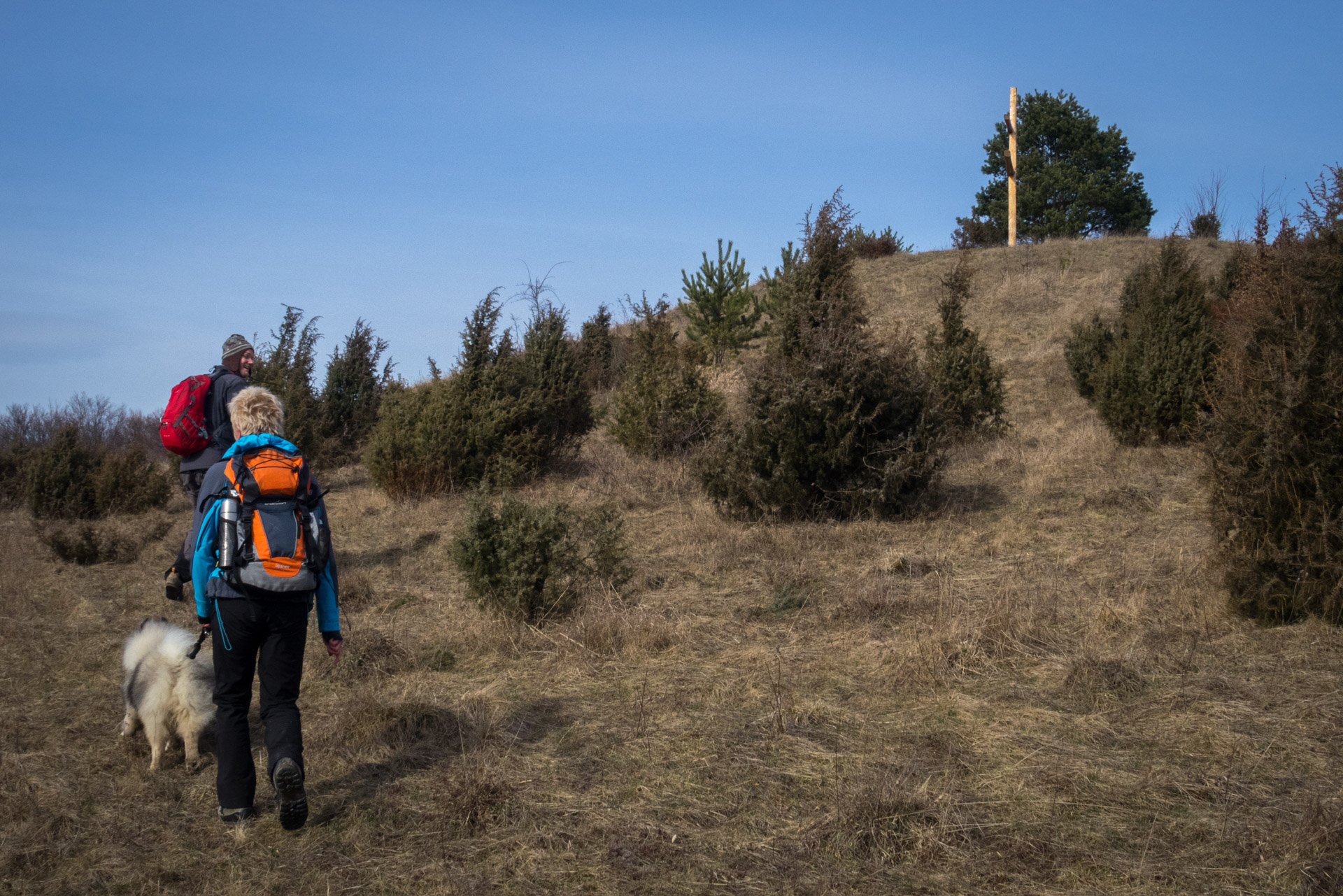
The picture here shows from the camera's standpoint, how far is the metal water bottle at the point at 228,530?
3.50 metres

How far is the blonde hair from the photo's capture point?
3.73 meters

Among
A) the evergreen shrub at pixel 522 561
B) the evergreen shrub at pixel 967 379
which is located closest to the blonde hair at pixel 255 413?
the evergreen shrub at pixel 522 561

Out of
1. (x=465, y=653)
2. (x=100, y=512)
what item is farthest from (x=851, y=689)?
(x=100, y=512)

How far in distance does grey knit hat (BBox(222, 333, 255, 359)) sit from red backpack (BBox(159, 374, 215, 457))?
19 cm

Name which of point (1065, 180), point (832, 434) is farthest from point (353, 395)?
point (1065, 180)

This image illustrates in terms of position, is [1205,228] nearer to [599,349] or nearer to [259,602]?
[599,349]

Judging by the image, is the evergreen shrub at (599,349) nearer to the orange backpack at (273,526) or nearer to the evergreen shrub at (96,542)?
the evergreen shrub at (96,542)

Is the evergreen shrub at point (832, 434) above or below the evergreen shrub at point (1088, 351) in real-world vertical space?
below

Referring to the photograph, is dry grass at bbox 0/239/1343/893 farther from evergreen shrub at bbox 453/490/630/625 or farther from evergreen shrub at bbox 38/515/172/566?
evergreen shrub at bbox 38/515/172/566

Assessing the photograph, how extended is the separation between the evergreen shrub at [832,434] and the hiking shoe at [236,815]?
Result: 6.52 meters

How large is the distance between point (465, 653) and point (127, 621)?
325 cm

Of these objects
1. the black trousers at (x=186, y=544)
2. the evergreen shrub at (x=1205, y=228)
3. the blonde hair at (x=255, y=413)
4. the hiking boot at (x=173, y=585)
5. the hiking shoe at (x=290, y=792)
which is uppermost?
the evergreen shrub at (x=1205, y=228)

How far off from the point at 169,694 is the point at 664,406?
33.6 ft

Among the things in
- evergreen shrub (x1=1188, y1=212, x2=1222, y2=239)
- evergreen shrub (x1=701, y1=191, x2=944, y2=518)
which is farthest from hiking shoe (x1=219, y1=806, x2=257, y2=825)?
evergreen shrub (x1=1188, y1=212, x2=1222, y2=239)
